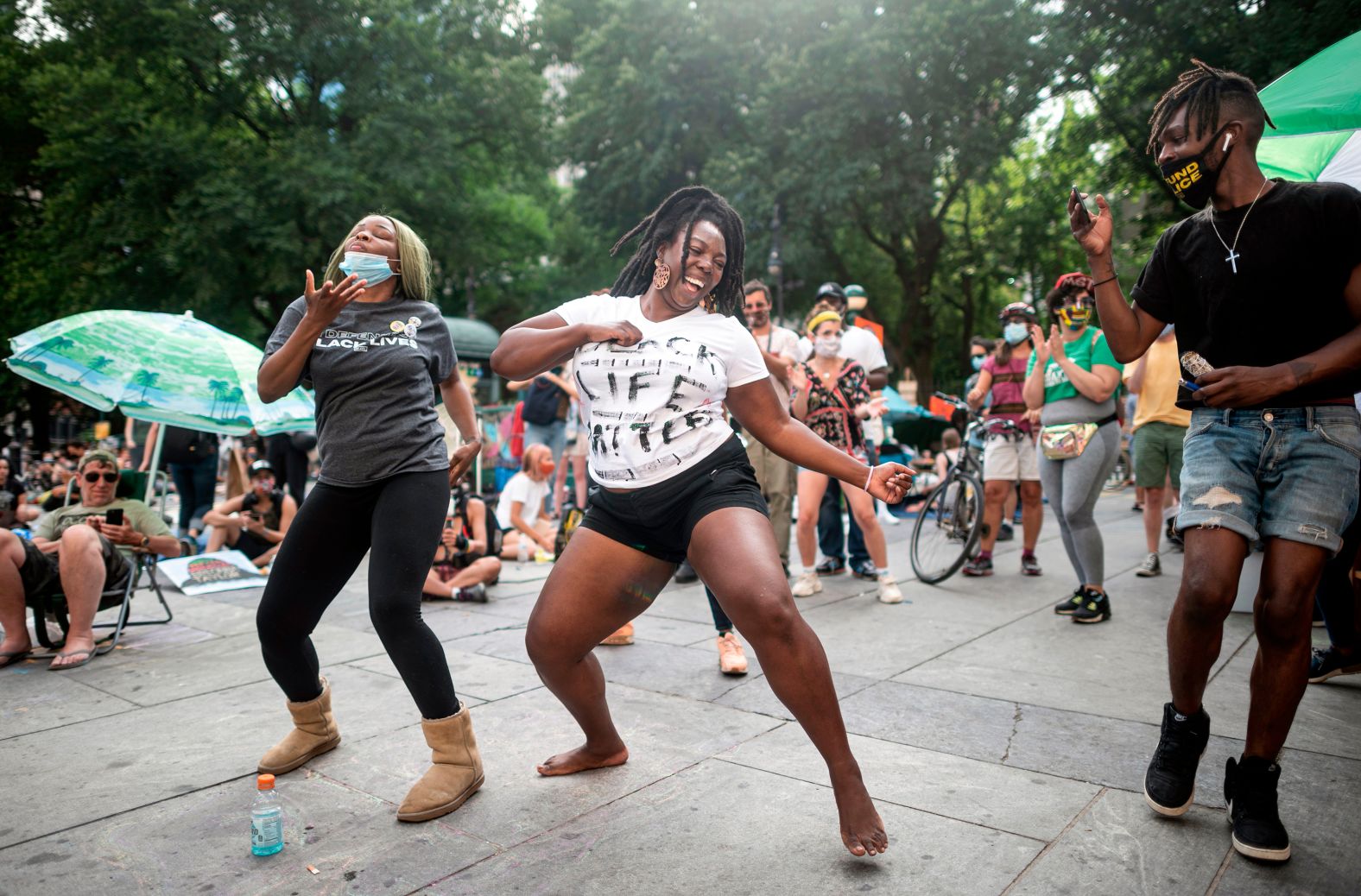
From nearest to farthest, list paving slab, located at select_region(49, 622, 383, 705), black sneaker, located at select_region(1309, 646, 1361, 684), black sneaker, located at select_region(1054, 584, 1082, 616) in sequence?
black sneaker, located at select_region(1309, 646, 1361, 684), paving slab, located at select_region(49, 622, 383, 705), black sneaker, located at select_region(1054, 584, 1082, 616)

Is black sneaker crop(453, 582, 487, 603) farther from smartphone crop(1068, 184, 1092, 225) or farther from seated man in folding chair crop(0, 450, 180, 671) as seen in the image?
smartphone crop(1068, 184, 1092, 225)

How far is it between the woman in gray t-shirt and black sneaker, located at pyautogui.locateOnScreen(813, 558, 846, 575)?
4878 millimetres

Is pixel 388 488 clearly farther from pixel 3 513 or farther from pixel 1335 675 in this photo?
pixel 3 513

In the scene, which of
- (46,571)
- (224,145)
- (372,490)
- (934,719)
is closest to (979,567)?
(934,719)

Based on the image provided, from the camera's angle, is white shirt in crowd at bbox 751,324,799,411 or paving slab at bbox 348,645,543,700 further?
white shirt in crowd at bbox 751,324,799,411

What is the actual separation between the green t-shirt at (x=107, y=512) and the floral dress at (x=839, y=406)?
4320 millimetres

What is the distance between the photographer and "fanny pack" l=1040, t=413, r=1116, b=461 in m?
5.69

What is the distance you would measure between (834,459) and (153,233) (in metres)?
23.4

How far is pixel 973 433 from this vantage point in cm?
786

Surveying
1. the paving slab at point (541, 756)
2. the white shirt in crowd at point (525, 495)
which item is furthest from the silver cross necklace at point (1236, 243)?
the white shirt in crowd at point (525, 495)

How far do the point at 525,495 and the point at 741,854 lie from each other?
644cm

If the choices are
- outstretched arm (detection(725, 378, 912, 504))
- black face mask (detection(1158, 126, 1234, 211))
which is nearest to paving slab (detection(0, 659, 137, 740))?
outstretched arm (detection(725, 378, 912, 504))

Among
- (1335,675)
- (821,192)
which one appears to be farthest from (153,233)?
(1335,675)

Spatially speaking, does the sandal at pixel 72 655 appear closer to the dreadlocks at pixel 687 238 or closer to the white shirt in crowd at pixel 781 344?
the dreadlocks at pixel 687 238
